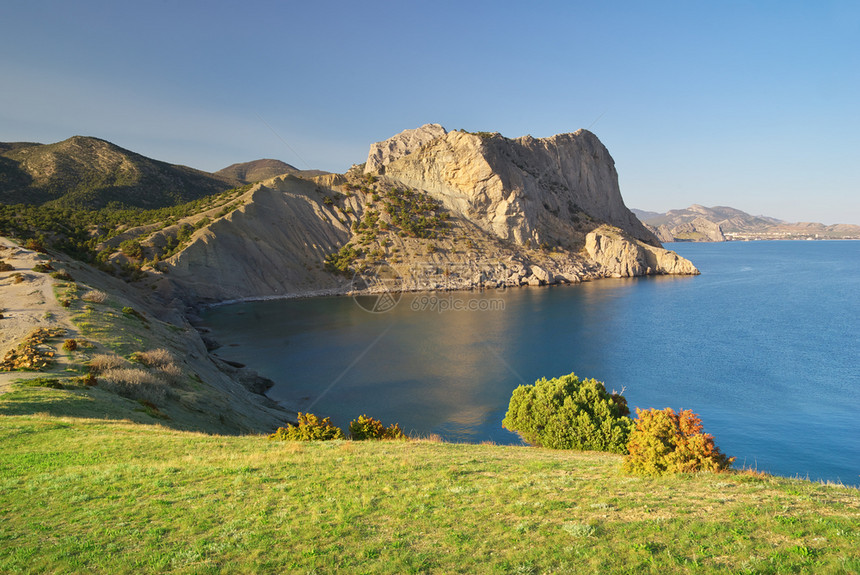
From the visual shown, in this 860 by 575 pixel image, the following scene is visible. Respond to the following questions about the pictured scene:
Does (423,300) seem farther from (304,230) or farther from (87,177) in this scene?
(87,177)

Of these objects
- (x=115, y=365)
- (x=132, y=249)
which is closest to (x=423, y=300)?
(x=132, y=249)

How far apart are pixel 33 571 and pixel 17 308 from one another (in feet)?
99.7

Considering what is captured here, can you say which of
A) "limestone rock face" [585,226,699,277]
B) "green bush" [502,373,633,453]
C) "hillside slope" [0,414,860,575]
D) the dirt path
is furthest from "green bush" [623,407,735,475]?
"limestone rock face" [585,226,699,277]

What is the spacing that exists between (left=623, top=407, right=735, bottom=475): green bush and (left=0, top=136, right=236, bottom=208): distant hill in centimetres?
12229

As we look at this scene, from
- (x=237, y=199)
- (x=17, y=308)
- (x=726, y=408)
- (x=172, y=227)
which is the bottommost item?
(x=726, y=408)

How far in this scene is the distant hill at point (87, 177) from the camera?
101 meters

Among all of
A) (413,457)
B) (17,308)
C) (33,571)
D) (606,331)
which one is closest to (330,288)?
(606,331)

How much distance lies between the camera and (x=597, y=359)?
45656 millimetres

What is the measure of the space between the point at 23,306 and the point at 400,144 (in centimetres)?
14079

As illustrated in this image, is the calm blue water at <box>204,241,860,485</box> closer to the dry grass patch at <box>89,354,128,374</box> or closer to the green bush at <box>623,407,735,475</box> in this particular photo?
the dry grass patch at <box>89,354,128,374</box>

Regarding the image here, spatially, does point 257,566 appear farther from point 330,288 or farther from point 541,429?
point 330,288

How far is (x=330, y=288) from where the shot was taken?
93000 millimetres

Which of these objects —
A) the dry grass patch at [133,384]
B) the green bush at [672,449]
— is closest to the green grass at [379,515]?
the green bush at [672,449]

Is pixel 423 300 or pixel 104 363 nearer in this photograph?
pixel 104 363
